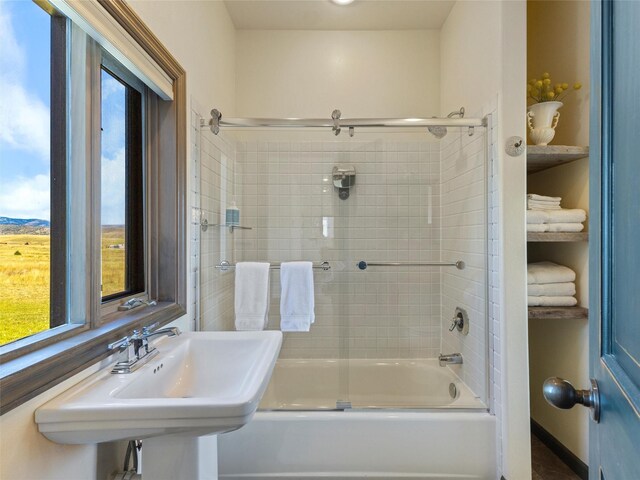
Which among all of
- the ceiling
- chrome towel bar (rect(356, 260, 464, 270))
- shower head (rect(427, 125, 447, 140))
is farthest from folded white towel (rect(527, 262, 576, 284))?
the ceiling

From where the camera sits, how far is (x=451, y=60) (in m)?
2.31

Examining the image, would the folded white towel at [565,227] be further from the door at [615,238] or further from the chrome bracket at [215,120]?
the chrome bracket at [215,120]

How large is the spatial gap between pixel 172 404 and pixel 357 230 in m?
1.61

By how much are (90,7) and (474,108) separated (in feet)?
5.99

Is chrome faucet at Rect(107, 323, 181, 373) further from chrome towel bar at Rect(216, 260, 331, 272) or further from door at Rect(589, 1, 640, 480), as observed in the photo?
door at Rect(589, 1, 640, 480)

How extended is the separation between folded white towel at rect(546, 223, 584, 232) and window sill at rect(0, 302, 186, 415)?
1.87 metres

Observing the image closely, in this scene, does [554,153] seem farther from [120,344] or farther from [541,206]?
[120,344]

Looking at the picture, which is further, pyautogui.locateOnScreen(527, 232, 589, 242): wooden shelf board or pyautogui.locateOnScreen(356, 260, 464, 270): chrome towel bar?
pyautogui.locateOnScreen(356, 260, 464, 270): chrome towel bar

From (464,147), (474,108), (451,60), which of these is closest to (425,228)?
(464,147)

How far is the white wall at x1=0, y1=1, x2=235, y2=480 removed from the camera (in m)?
0.74

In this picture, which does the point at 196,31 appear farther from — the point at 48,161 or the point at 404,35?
the point at 404,35

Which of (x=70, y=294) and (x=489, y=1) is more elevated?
(x=489, y=1)

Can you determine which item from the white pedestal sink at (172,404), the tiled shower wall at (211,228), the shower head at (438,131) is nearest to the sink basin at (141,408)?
the white pedestal sink at (172,404)

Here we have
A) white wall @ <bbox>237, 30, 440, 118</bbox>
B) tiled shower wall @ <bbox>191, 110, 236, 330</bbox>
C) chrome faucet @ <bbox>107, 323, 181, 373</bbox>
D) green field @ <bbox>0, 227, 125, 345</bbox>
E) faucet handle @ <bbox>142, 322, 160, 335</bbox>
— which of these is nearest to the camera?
green field @ <bbox>0, 227, 125, 345</bbox>
